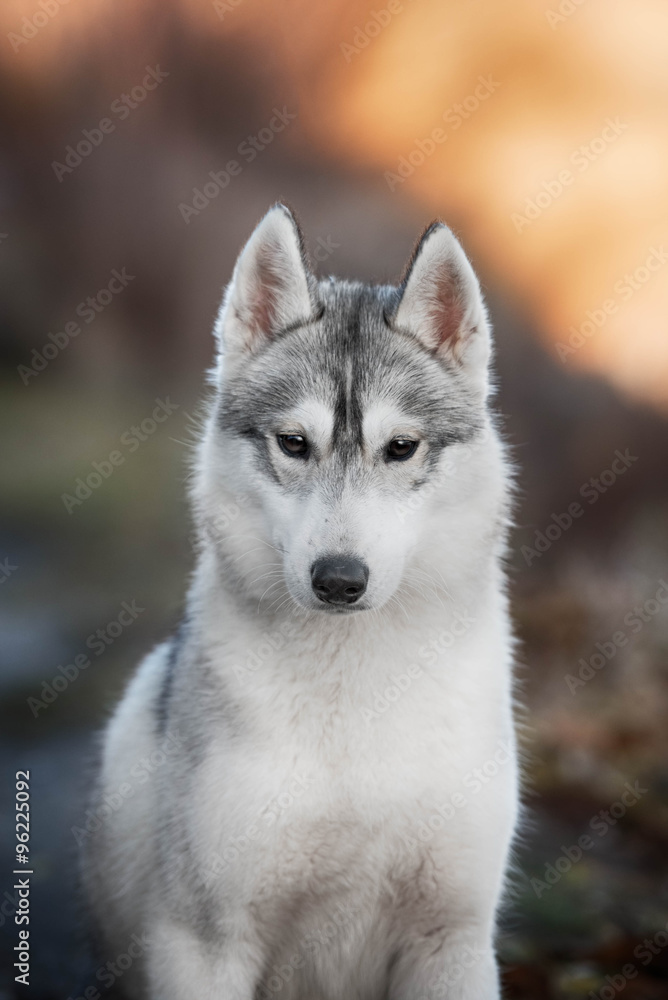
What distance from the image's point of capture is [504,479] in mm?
2656

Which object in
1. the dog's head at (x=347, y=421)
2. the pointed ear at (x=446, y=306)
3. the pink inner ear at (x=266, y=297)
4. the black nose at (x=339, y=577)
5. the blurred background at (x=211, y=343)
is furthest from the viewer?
the blurred background at (x=211, y=343)

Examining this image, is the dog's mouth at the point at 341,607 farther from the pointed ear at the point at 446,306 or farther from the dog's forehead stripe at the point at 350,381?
the pointed ear at the point at 446,306

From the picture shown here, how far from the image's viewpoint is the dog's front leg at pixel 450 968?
261 cm

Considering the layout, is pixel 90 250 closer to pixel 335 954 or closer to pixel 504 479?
pixel 504 479

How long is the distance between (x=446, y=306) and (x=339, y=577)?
34.6 inches

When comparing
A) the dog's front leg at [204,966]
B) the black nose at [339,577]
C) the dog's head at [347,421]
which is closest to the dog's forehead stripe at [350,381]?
the dog's head at [347,421]

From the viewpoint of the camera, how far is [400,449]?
248 cm

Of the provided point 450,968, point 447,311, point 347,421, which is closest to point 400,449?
point 347,421

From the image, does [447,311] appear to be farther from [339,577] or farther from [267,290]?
[339,577]

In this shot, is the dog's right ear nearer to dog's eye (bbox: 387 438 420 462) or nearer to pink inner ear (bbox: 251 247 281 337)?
pink inner ear (bbox: 251 247 281 337)

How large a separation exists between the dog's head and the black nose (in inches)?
1.5

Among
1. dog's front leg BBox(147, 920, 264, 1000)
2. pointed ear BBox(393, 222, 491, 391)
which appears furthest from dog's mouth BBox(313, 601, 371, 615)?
dog's front leg BBox(147, 920, 264, 1000)

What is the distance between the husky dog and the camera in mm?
2463

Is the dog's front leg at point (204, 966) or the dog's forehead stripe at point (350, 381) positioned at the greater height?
the dog's forehead stripe at point (350, 381)
